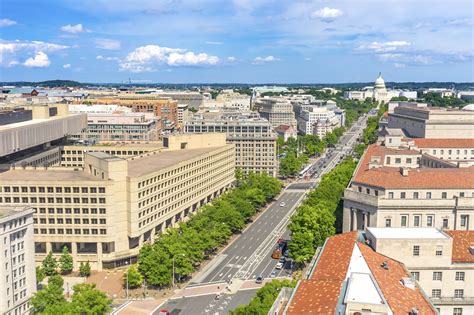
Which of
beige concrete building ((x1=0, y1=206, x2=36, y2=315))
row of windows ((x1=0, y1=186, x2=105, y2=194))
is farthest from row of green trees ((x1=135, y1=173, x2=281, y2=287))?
beige concrete building ((x1=0, y1=206, x2=36, y2=315))

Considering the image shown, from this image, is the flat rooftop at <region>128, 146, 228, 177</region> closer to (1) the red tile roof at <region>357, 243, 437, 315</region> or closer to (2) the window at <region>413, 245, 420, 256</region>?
(1) the red tile roof at <region>357, 243, 437, 315</region>

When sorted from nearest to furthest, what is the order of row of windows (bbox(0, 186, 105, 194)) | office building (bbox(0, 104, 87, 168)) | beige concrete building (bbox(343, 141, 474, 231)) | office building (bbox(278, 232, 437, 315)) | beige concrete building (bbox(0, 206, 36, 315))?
office building (bbox(278, 232, 437, 315)) < beige concrete building (bbox(0, 206, 36, 315)) < beige concrete building (bbox(343, 141, 474, 231)) < row of windows (bbox(0, 186, 105, 194)) < office building (bbox(0, 104, 87, 168))

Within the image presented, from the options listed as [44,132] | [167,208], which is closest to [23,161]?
[44,132]

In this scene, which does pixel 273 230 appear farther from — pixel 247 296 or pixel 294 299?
pixel 294 299

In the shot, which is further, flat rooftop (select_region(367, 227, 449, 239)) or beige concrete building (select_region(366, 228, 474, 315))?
flat rooftop (select_region(367, 227, 449, 239))

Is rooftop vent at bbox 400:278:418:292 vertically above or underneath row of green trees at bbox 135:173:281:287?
above

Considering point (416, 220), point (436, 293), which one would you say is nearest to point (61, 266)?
point (416, 220)

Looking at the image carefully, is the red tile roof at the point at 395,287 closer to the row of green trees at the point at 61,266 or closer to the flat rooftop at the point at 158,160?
the row of green trees at the point at 61,266
